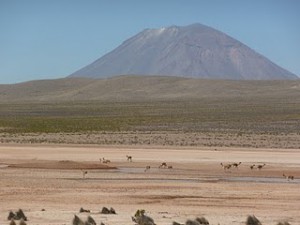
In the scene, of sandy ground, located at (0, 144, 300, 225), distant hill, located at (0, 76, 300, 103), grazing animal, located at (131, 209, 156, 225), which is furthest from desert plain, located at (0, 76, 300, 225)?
distant hill, located at (0, 76, 300, 103)

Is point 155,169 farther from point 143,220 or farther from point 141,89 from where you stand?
point 141,89

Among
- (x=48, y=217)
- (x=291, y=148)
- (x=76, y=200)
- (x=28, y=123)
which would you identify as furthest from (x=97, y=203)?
(x=28, y=123)

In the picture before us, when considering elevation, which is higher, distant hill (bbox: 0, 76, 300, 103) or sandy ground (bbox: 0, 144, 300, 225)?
distant hill (bbox: 0, 76, 300, 103)

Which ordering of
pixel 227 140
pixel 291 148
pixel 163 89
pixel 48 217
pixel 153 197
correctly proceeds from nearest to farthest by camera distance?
pixel 48 217 → pixel 153 197 → pixel 291 148 → pixel 227 140 → pixel 163 89

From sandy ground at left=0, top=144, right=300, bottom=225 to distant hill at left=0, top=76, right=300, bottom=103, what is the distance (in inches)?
4367

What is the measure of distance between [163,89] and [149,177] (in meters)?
140

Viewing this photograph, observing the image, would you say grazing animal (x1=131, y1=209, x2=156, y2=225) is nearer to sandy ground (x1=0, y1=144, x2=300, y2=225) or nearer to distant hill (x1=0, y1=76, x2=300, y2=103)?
sandy ground (x1=0, y1=144, x2=300, y2=225)

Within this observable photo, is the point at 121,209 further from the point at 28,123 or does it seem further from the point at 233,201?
the point at 28,123

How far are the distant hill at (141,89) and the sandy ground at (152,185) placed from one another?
364 ft

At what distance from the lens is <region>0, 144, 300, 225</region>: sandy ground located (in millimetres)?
22016

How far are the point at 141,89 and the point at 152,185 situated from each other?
471 feet

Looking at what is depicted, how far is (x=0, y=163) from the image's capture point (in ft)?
132

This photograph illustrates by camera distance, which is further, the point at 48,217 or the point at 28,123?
the point at 28,123

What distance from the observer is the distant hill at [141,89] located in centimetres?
16300
